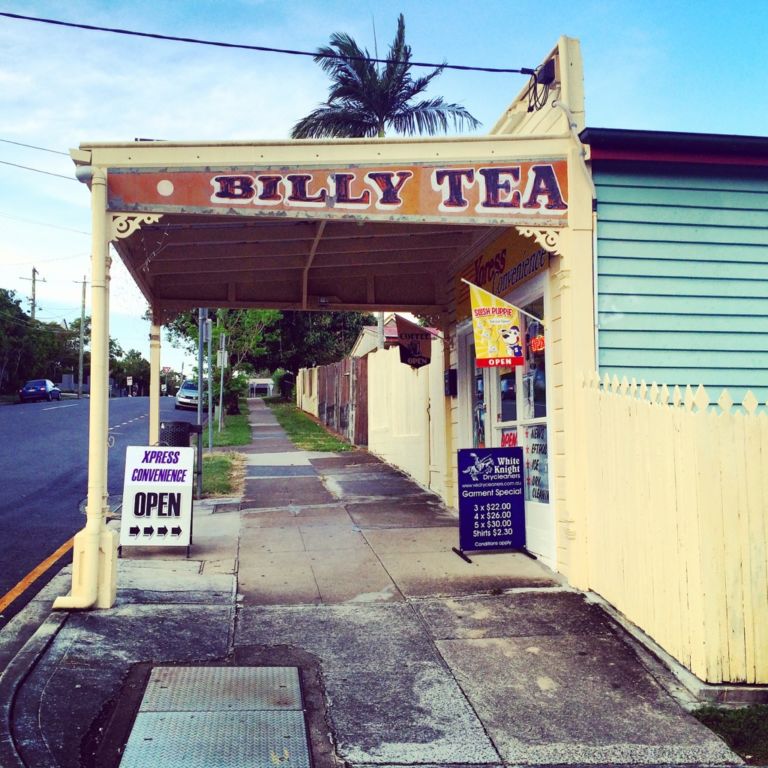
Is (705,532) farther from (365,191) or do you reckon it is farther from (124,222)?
(124,222)

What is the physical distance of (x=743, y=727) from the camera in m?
Result: 4.27

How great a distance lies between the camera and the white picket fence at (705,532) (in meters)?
4.60

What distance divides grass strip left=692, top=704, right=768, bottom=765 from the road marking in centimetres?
514

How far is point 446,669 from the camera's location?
16.2ft

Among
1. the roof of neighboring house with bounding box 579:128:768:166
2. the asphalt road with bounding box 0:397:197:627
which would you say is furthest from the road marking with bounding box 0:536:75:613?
the roof of neighboring house with bounding box 579:128:768:166

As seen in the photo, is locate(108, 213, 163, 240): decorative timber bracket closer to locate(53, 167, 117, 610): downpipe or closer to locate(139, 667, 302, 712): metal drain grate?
locate(53, 167, 117, 610): downpipe

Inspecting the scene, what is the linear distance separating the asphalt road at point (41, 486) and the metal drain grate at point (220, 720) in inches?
81.6

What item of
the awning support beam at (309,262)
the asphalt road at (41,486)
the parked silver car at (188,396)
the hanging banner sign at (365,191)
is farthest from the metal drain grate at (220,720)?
the parked silver car at (188,396)

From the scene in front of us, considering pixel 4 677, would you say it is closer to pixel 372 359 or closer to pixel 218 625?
pixel 218 625

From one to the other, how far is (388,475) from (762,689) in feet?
32.8

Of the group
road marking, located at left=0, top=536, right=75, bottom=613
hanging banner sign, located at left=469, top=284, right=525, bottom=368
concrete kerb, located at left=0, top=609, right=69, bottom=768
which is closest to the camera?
concrete kerb, located at left=0, top=609, right=69, bottom=768

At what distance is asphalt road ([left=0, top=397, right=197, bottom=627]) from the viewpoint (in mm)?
7883

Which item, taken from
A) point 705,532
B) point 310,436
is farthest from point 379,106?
point 705,532

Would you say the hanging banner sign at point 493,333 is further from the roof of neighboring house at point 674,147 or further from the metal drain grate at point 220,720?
the metal drain grate at point 220,720
